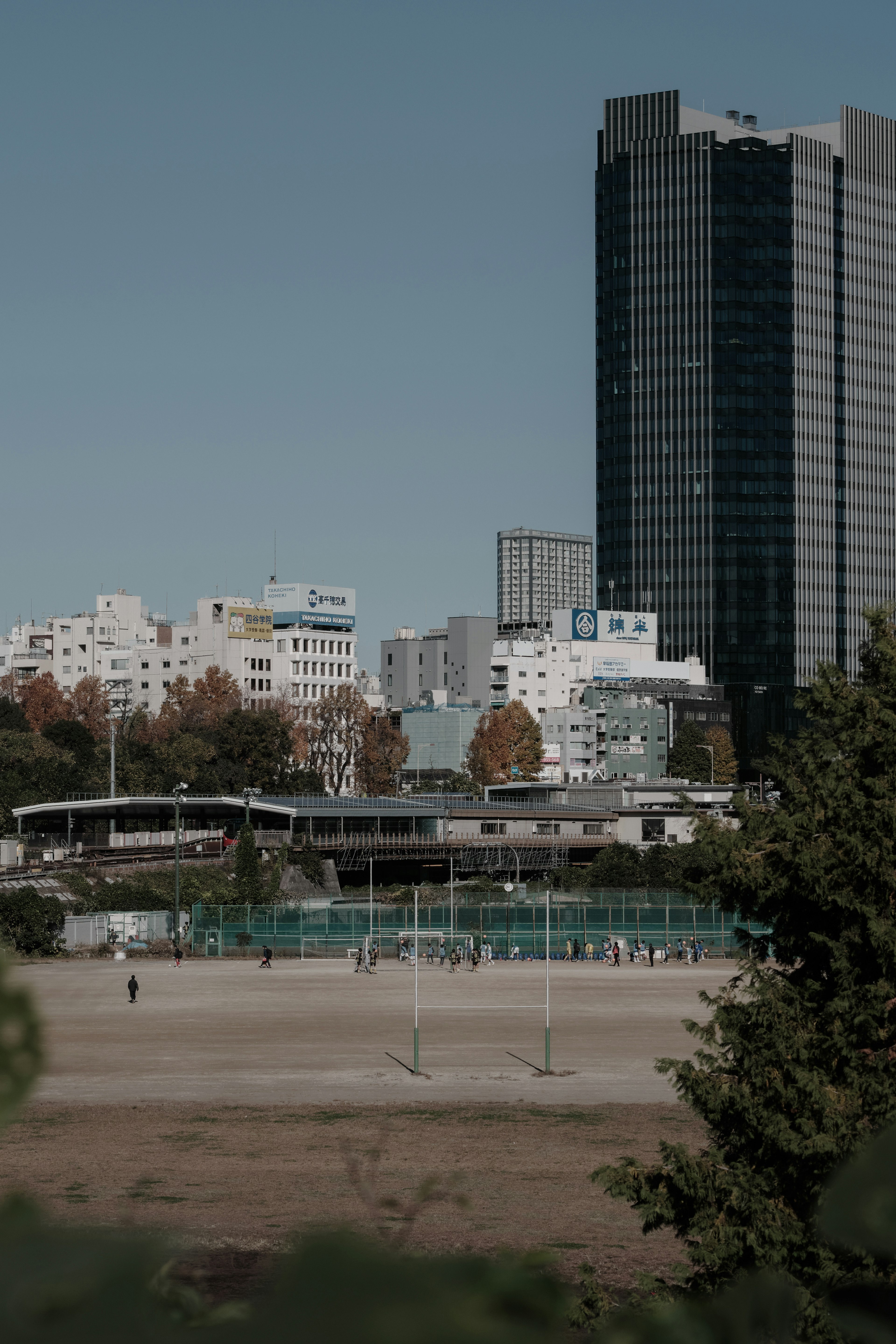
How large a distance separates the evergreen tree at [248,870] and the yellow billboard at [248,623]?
85.4 meters

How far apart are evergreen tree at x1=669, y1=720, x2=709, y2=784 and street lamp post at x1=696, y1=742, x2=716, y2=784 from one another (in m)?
0.12

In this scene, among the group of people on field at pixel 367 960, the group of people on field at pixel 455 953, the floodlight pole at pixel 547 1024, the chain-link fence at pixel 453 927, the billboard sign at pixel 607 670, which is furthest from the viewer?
the billboard sign at pixel 607 670

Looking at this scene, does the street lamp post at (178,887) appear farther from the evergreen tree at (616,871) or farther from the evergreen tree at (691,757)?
the evergreen tree at (691,757)

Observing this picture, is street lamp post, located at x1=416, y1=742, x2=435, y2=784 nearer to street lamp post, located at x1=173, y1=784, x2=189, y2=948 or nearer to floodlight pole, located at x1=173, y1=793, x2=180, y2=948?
floodlight pole, located at x1=173, y1=793, x2=180, y2=948

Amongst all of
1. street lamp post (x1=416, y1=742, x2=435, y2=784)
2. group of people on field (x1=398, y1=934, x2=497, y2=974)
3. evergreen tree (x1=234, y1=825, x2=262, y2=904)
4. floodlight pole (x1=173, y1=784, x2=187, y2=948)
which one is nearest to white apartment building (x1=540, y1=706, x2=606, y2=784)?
street lamp post (x1=416, y1=742, x2=435, y2=784)

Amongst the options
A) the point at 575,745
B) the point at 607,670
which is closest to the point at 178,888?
the point at 575,745

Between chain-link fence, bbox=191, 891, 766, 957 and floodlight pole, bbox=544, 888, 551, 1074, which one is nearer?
floodlight pole, bbox=544, 888, 551, 1074

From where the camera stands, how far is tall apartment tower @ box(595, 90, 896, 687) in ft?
534

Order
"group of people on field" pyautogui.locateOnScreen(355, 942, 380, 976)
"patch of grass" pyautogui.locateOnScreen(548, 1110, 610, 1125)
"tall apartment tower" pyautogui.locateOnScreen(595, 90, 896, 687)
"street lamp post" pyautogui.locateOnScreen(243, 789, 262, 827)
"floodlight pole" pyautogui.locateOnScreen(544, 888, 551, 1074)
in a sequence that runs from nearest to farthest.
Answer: "patch of grass" pyautogui.locateOnScreen(548, 1110, 610, 1125) < "floodlight pole" pyautogui.locateOnScreen(544, 888, 551, 1074) < "group of people on field" pyautogui.locateOnScreen(355, 942, 380, 976) < "street lamp post" pyautogui.locateOnScreen(243, 789, 262, 827) < "tall apartment tower" pyautogui.locateOnScreen(595, 90, 896, 687)

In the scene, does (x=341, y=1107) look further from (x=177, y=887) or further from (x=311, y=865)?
(x=311, y=865)

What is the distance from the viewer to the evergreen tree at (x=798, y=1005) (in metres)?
12.5

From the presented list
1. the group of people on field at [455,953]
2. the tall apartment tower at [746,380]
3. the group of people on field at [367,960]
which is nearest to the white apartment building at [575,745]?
the tall apartment tower at [746,380]

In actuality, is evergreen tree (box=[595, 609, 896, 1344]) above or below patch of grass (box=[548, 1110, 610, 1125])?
above

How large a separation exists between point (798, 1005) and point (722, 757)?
133658 mm
